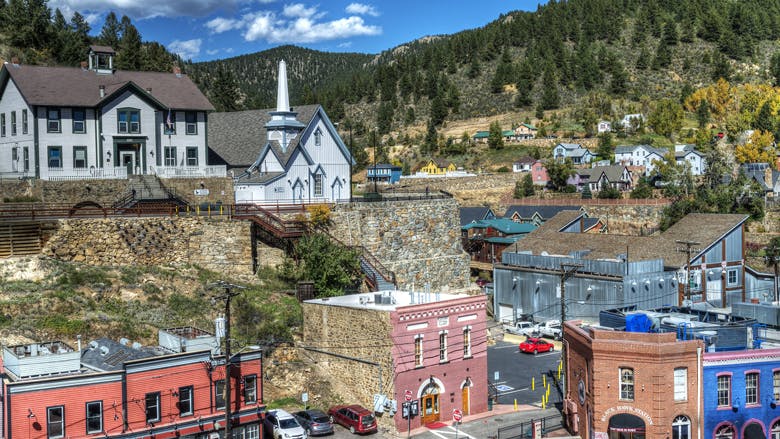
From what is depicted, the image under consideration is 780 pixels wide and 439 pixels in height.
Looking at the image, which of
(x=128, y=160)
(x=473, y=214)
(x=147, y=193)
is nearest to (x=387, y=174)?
(x=473, y=214)

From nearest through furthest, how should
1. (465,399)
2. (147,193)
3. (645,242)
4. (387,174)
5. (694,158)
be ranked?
(465,399)
(147,193)
(645,242)
(694,158)
(387,174)

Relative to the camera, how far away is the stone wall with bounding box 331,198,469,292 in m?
52.3

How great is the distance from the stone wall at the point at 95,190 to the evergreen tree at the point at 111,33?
56109 millimetres

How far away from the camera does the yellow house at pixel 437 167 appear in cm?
11488

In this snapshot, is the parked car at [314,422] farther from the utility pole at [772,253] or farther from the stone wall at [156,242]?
the utility pole at [772,253]

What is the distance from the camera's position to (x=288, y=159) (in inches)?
2114

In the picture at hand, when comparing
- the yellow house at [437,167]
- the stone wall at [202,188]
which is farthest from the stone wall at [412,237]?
the yellow house at [437,167]

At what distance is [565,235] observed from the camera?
65.7 meters

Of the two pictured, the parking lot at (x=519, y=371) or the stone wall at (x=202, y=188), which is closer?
the parking lot at (x=519, y=371)

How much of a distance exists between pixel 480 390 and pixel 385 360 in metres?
5.63

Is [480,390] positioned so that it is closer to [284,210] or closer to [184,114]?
[284,210]

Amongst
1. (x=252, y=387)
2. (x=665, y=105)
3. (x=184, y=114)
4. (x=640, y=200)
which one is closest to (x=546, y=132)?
(x=665, y=105)

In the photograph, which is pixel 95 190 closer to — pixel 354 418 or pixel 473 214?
pixel 354 418

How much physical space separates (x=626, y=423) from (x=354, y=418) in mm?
11115
